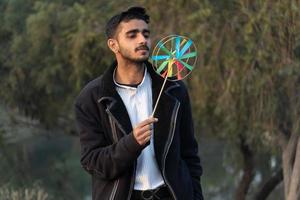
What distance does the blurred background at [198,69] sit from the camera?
27.6 ft

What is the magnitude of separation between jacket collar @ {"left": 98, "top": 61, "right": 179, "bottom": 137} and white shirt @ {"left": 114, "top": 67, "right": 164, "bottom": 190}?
3 cm

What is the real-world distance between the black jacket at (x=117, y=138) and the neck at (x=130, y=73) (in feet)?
0.16

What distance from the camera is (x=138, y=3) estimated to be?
30.6 feet

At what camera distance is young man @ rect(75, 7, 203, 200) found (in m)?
3.17

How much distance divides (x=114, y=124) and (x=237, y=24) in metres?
5.80

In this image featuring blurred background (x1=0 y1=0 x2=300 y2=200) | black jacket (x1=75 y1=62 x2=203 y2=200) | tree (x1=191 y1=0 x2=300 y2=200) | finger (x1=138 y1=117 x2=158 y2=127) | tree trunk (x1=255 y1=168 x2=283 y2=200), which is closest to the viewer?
finger (x1=138 y1=117 x2=158 y2=127)

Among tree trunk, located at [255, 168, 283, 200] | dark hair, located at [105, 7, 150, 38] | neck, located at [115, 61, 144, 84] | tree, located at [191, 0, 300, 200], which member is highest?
dark hair, located at [105, 7, 150, 38]

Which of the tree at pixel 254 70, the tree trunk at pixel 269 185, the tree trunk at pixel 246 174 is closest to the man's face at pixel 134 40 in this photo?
the tree at pixel 254 70

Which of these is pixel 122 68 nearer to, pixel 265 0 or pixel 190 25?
pixel 265 0

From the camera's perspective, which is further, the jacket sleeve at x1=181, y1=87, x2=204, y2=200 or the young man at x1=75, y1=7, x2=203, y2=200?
the jacket sleeve at x1=181, y1=87, x2=204, y2=200

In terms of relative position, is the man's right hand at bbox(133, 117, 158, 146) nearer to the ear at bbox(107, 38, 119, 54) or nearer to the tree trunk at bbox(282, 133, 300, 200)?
the ear at bbox(107, 38, 119, 54)

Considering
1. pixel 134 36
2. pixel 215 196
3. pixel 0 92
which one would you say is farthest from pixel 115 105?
pixel 215 196

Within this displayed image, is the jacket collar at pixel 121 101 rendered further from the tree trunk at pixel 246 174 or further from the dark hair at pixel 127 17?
the tree trunk at pixel 246 174

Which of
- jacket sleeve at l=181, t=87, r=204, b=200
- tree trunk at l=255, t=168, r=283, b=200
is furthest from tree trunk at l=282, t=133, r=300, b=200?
jacket sleeve at l=181, t=87, r=204, b=200
